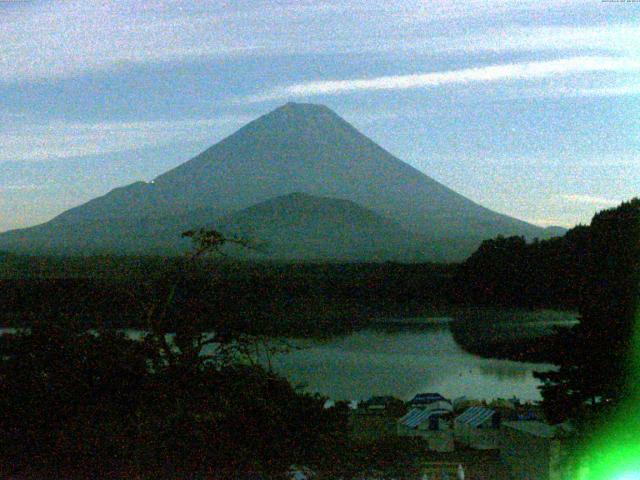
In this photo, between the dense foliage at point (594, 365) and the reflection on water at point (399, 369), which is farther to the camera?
the reflection on water at point (399, 369)

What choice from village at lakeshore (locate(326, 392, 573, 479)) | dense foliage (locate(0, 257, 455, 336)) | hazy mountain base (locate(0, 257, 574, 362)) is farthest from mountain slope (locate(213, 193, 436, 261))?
village at lakeshore (locate(326, 392, 573, 479))

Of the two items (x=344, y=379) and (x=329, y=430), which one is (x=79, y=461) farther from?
(x=344, y=379)

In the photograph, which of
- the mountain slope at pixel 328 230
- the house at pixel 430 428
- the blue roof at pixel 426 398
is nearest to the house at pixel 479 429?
the house at pixel 430 428

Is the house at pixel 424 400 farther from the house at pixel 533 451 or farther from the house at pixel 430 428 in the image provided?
the house at pixel 533 451

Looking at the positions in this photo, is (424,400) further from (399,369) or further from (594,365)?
(399,369)

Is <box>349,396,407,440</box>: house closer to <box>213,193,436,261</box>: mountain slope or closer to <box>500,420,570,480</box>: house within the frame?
<box>500,420,570,480</box>: house

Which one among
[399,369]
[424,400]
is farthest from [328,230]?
[424,400]

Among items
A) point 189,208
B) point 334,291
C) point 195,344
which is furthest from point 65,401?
point 189,208

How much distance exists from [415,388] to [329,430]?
12.5 meters

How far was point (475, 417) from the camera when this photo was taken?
8977mm

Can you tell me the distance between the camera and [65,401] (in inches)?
147

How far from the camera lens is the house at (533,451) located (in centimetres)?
565

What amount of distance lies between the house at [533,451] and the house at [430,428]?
1333 mm

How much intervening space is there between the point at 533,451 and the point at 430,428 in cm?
274
